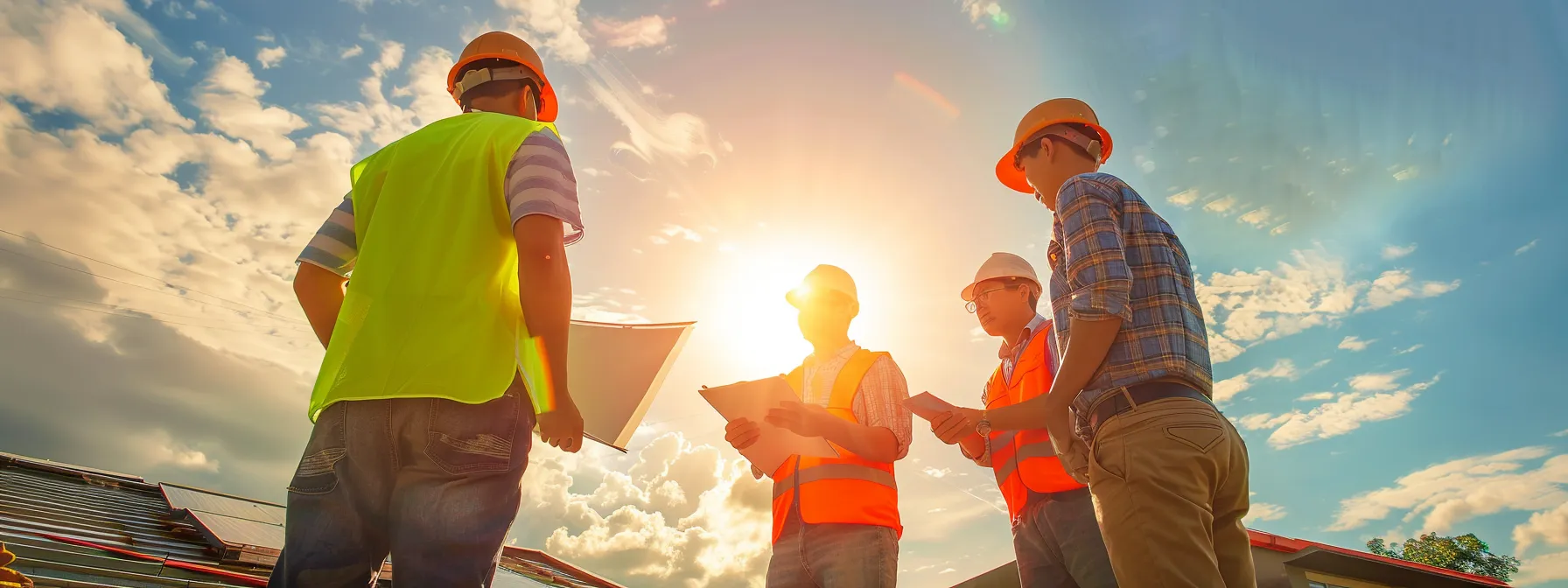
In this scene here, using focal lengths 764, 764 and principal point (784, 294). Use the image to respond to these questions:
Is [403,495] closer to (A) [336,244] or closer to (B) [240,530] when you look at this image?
(A) [336,244]

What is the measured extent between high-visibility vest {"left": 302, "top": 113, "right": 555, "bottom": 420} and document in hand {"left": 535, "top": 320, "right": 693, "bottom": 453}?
3.71ft

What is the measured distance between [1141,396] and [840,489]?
1.82m

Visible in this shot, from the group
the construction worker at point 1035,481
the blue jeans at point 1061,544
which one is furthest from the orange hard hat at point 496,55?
the blue jeans at point 1061,544

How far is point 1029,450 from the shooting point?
423 centimetres

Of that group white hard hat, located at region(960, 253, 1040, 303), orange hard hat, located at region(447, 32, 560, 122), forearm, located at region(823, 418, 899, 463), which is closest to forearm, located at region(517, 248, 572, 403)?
orange hard hat, located at region(447, 32, 560, 122)

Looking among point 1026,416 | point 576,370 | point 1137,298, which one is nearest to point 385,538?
point 576,370

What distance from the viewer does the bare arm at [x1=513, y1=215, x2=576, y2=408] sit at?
2123mm

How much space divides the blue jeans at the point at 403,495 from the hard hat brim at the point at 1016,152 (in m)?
2.53

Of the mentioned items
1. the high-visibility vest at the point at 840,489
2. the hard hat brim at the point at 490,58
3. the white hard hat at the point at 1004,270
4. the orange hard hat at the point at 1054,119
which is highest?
the white hard hat at the point at 1004,270

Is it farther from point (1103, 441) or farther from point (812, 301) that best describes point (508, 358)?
point (812, 301)

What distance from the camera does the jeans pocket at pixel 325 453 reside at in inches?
76.2

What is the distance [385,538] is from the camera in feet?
6.56

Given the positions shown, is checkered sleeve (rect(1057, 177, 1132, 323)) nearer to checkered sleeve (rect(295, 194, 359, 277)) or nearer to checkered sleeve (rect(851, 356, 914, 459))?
checkered sleeve (rect(851, 356, 914, 459))

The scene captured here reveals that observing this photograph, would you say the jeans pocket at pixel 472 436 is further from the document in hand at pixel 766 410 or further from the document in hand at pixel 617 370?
the document in hand at pixel 766 410
